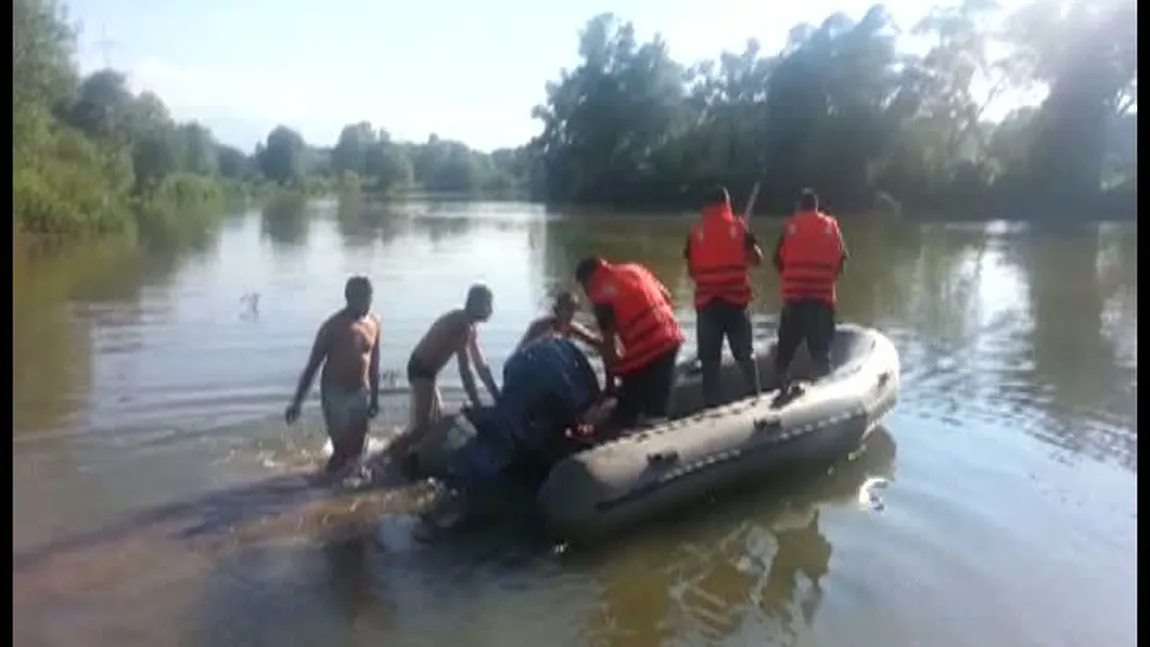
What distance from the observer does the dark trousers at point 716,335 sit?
323 inches

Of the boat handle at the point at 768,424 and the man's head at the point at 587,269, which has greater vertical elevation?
the man's head at the point at 587,269

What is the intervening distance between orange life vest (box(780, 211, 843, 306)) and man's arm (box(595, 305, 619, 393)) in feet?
6.26

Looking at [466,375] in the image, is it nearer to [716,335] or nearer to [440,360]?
[440,360]

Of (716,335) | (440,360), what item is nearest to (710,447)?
(716,335)

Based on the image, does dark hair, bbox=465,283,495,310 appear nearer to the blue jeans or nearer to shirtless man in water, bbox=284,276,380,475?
the blue jeans

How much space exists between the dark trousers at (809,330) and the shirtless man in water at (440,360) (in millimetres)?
2467

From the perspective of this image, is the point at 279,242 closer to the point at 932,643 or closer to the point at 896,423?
the point at 896,423

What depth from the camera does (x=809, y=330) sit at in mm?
8664

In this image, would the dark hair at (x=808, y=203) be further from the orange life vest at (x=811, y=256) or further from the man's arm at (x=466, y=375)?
the man's arm at (x=466, y=375)

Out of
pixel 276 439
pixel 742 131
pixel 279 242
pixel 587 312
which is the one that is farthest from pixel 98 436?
pixel 742 131

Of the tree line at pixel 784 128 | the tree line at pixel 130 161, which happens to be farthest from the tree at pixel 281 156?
the tree line at pixel 784 128

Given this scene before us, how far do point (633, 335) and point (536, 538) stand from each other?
1.40 meters

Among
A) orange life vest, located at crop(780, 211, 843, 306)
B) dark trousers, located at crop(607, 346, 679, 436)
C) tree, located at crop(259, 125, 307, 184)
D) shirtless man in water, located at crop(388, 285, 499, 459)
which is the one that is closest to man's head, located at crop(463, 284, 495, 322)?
shirtless man in water, located at crop(388, 285, 499, 459)

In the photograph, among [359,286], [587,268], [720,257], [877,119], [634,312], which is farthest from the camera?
[877,119]
